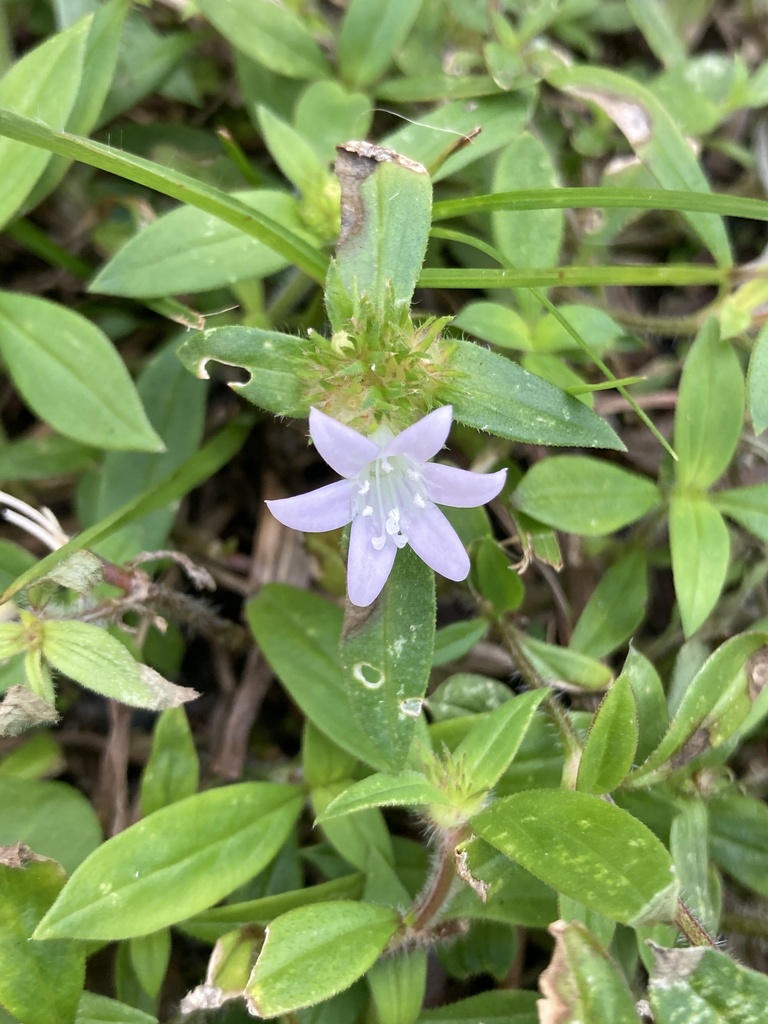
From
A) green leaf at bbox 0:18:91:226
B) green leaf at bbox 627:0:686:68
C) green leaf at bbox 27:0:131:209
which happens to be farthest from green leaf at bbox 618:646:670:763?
green leaf at bbox 627:0:686:68

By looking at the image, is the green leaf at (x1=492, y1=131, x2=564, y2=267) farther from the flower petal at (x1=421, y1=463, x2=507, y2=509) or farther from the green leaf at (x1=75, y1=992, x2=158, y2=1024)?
the green leaf at (x1=75, y1=992, x2=158, y2=1024)

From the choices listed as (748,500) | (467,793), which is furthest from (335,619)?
(748,500)

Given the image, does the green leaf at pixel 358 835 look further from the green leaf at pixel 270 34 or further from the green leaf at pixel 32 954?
the green leaf at pixel 270 34

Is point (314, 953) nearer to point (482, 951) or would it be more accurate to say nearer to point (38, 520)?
point (482, 951)

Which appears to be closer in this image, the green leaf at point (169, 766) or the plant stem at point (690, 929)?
the plant stem at point (690, 929)

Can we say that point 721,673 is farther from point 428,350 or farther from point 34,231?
point 34,231

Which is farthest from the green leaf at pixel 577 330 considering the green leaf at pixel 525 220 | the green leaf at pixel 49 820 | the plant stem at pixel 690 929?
the green leaf at pixel 49 820
